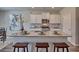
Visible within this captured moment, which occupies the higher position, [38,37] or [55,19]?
[55,19]

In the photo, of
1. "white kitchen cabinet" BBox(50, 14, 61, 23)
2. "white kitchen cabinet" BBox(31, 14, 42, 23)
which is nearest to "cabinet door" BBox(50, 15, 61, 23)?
"white kitchen cabinet" BBox(50, 14, 61, 23)

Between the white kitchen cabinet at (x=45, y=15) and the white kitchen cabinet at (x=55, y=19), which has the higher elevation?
the white kitchen cabinet at (x=45, y=15)

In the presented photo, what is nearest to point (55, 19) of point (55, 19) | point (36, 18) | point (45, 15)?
point (55, 19)

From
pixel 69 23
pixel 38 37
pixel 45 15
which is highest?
pixel 45 15

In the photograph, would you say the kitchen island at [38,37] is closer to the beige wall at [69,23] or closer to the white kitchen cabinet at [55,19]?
the beige wall at [69,23]

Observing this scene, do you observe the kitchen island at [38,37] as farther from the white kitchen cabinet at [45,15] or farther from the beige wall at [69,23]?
the white kitchen cabinet at [45,15]

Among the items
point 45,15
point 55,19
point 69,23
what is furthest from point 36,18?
A: point 69,23

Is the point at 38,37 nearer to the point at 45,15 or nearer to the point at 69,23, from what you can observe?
the point at 45,15

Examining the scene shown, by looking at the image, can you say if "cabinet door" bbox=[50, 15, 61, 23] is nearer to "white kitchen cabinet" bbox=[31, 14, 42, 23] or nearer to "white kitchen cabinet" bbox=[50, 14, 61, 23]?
"white kitchen cabinet" bbox=[50, 14, 61, 23]

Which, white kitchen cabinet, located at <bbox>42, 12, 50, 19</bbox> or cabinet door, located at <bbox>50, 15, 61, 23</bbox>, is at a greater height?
white kitchen cabinet, located at <bbox>42, 12, 50, 19</bbox>

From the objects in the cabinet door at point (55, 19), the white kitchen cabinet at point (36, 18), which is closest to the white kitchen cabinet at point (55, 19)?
the cabinet door at point (55, 19)

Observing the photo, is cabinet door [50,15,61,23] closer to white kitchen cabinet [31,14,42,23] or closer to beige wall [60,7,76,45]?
beige wall [60,7,76,45]
